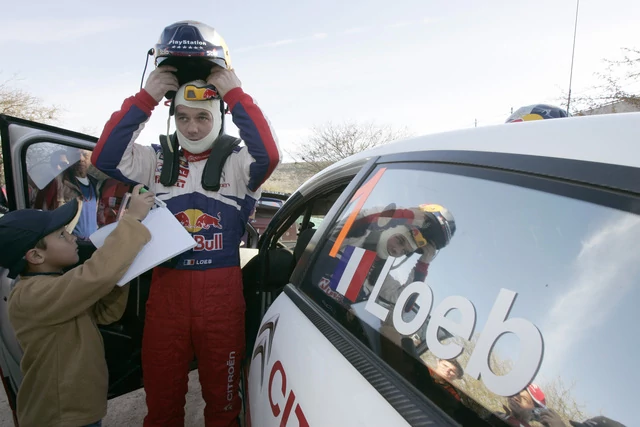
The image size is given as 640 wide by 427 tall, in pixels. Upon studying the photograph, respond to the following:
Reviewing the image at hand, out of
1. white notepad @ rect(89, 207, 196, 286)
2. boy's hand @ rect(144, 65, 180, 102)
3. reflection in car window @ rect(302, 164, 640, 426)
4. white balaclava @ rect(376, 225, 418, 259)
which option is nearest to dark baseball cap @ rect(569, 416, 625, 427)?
reflection in car window @ rect(302, 164, 640, 426)

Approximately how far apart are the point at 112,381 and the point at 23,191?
1157 mm

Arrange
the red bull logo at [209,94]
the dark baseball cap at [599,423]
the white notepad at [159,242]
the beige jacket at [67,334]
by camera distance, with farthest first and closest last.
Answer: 1. the red bull logo at [209,94]
2. the white notepad at [159,242]
3. the beige jacket at [67,334]
4. the dark baseball cap at [599,423]

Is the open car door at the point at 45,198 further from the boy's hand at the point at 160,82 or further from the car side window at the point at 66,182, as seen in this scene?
the boy's hand at the point at 160,82

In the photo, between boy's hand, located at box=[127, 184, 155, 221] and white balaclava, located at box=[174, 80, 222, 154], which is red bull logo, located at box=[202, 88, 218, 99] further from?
boy's hand, located at box=[127, 184, 155, 221]

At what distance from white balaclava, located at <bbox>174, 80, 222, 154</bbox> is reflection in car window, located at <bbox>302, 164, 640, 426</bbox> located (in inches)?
55.0

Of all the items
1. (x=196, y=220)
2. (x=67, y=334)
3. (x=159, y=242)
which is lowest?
(x=67, y=334)

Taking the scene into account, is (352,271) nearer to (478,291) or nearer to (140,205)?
(478,291)

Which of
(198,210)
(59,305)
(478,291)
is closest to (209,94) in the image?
(198,210)

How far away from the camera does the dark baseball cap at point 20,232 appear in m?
1.74

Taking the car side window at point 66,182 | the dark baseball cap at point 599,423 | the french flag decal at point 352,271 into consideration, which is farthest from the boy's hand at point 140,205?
the dark baseball cap at point 599,423

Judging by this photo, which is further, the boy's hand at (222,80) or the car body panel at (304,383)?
the boy's hand at (222,80)

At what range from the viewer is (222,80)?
213cm

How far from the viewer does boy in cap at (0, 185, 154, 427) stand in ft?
5.68

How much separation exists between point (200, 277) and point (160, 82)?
3.39ft
